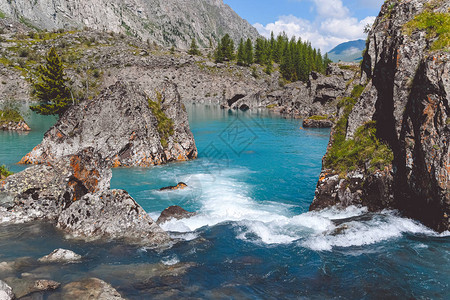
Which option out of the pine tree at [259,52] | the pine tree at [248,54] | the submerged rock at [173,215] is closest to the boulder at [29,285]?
the submerged rock at [173,215]

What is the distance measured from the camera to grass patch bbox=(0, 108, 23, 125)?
161 ft

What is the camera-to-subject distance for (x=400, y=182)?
13227 millimetres

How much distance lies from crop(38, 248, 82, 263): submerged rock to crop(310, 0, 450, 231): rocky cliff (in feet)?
38.6

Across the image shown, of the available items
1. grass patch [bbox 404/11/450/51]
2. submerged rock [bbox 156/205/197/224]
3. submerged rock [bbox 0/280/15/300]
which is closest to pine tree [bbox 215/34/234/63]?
grass patch [bbox 404/11/450/51]

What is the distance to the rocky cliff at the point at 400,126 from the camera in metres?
10.9

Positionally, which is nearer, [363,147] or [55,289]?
[55,289]

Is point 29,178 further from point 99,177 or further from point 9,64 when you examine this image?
point 9,64

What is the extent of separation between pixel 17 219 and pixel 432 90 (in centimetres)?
1726

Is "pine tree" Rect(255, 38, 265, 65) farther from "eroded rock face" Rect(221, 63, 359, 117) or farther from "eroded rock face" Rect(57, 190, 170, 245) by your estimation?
"eroded rock face" Rect(57, 190, 170, 245)

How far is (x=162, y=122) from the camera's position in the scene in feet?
103

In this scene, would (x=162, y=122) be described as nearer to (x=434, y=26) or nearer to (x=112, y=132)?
(x=112, y=132)

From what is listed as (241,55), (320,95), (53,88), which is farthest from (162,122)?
(241,55)

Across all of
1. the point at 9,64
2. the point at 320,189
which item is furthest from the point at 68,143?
the point at 9,64

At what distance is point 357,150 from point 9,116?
56635 mm
